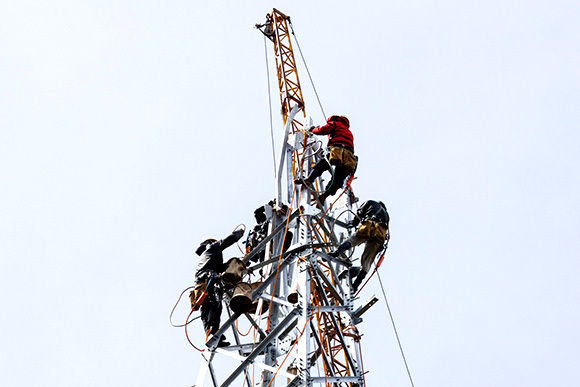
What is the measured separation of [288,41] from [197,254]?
1303cm

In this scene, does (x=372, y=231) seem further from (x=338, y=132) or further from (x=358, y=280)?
(x=338, y=132)

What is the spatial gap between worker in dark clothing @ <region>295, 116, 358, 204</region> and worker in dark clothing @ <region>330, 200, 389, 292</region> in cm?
113

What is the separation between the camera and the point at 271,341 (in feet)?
49.6

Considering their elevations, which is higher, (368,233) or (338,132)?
(338,132)

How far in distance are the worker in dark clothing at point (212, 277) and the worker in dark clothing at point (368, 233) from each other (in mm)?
2409

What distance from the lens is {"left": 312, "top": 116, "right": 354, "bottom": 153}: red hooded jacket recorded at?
18062 mm

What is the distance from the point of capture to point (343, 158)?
58.1 ft

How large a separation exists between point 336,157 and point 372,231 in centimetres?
205

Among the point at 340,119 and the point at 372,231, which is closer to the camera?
the point at 372,231

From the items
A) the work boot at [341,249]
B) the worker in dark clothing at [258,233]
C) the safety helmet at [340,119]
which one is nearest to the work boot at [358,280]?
the work boot at [341,249]

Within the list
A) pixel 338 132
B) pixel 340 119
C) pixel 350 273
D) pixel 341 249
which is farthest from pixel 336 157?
pixel 350 273

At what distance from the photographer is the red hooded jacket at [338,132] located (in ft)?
59.3

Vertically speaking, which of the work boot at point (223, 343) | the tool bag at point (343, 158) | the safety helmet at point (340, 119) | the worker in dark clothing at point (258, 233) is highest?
the safety helmet at point (340, 119)

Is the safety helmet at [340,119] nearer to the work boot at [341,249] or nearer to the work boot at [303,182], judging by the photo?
the work boot at [303,182]
